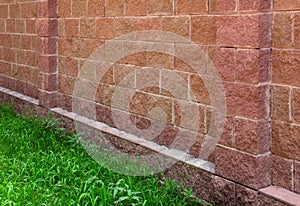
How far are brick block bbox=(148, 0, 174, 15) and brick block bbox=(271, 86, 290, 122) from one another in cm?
138

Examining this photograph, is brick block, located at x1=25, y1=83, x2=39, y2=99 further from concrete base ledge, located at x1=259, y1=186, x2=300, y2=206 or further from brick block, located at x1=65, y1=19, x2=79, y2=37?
concrete base ledge, located at x1=259, y1=186, x2=300, y2=206

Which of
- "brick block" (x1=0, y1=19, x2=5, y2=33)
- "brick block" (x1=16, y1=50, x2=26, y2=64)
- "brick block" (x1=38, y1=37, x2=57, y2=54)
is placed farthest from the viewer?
"brick block" (x1=0, y1=19, x2=5, y2=33)

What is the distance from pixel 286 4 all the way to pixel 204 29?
0.90m

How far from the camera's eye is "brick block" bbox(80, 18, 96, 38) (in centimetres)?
561

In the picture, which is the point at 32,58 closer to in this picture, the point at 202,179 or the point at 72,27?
the point at 72,27

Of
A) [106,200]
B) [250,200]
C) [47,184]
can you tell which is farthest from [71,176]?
[250,200]

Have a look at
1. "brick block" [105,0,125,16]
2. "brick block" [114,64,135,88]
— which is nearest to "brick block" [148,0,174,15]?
"brick block" [105,0,125,16]

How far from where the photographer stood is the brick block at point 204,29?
392 cm

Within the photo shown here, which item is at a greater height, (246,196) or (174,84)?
(174,84)

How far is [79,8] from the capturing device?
19.2 feet

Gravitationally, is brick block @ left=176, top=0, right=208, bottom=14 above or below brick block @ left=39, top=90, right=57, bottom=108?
above

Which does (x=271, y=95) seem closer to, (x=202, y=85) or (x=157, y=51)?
(x=202, y=85)

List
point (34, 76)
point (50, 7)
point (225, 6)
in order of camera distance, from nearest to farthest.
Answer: point (225, 6), point (50, 7), point (34, 76)

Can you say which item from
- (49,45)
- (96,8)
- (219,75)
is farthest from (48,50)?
(219,75)
